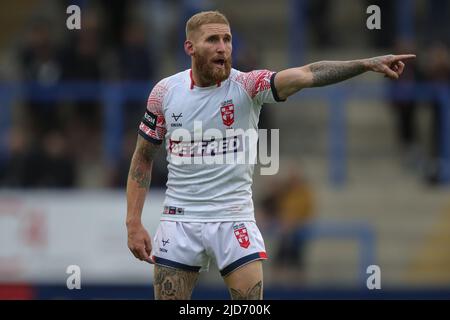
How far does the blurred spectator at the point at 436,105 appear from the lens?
17.2 metres

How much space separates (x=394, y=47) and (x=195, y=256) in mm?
10898

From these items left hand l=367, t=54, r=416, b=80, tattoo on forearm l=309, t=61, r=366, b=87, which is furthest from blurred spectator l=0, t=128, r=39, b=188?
left hand l=367, t=54, r=416, b=80

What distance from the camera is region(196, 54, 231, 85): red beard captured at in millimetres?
8172

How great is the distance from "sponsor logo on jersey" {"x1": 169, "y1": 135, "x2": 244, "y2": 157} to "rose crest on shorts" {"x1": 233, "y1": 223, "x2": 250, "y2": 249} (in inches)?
20.1

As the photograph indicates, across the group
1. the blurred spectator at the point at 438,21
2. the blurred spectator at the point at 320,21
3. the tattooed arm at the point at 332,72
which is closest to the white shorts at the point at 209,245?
the tattooed arm at the point at 332,72

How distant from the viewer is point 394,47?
18578 mm

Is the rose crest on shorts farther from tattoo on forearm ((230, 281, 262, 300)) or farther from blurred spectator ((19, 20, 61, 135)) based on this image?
blurred spectator ((19, 20, 61, 135))

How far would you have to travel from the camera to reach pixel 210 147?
827cm

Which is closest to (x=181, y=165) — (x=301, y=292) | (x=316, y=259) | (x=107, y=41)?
(x=301, y=292)

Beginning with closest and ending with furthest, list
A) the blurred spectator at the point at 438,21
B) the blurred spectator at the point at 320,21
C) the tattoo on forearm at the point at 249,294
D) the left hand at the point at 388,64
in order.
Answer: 1. the left hand at the point at 388,64
2. the tattoo on forearm at the point at 249,294
3. the blurred spectator at the point at 438,21
4. the blurred spectator at the point at 320,21

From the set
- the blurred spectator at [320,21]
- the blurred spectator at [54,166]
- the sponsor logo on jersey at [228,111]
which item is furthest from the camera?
the blurred spectator at [320,21]

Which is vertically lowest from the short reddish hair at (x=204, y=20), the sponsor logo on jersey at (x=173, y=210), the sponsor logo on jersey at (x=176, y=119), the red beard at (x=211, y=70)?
the sponsor logo on jersey at (x=173, y=210)

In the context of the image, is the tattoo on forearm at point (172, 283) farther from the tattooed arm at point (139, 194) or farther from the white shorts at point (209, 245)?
the tattooed arm at point (139, 194)

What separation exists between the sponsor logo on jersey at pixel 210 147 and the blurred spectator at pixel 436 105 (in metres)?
9.31
